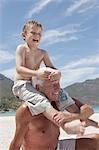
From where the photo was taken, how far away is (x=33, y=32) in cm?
150

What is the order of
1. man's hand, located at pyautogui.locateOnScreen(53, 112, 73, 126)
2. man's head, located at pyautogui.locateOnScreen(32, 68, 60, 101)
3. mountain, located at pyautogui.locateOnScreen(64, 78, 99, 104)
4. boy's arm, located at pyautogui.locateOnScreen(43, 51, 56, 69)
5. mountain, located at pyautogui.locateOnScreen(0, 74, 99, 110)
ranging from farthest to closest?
1. mountain, located at pyautogui.locateOnScreen(64, 78, 99, 104)
2. mountain, located at pyautogui.locateOnScreen(0, 74, 99, 110)
3. boy's arm, located at pyautogui.locateOnScreen(43, 51, 56, 69)
4. man's head, located at pyautogui.locateOnScreen(32, 68, 60, 101)
5. man's hand, located at pyautogui.locateOnScreen(53, 112, 73, 126)

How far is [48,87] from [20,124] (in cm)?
18

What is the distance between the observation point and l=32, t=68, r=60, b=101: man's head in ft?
4.68

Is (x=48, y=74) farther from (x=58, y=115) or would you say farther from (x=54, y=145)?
(x=54, y=145)

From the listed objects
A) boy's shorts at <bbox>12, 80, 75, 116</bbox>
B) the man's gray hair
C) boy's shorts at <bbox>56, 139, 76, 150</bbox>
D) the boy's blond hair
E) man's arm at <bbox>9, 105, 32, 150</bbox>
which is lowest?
boy's shorts at <bbox>56, 139, 76, 150</bbox>

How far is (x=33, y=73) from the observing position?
1.41 meters

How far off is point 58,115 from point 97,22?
0.76m

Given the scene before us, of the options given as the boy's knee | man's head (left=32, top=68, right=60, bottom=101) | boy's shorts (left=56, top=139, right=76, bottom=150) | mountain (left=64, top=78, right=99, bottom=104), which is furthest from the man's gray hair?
mountain (left=64, top=78, right=99, bottom=104)

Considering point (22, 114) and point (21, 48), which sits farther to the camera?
point (21, 48)

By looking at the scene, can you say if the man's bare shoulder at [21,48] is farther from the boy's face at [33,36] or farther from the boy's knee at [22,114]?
the boy's knee at [22,114]

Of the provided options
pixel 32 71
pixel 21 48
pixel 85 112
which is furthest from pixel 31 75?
pixel 85 112

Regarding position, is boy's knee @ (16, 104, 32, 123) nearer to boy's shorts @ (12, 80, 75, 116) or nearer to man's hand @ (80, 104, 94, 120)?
boy's shorts @ (12, 80, 75, 116)

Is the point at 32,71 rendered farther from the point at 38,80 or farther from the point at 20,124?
the point at 20,124

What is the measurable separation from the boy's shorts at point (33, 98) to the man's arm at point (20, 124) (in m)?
0.03
